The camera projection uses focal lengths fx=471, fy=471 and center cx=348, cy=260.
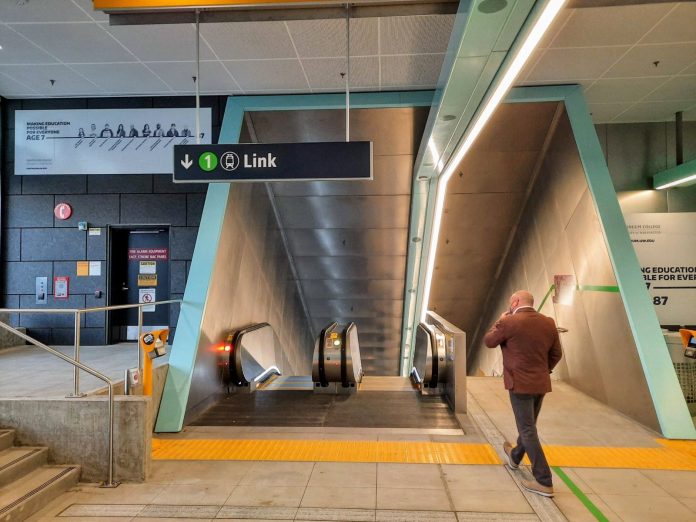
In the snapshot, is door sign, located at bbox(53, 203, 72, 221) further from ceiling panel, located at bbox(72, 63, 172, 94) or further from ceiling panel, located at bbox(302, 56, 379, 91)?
ceiling panel, located at bbox(302, 56, 379, 91)

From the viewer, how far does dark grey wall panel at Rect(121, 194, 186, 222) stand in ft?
26.1

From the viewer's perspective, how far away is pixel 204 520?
126 inches

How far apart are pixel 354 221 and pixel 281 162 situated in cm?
525

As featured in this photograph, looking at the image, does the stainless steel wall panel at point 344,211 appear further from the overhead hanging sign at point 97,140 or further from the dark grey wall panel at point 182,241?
the overhead hanging sign at point 97,140

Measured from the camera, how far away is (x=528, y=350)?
3643mm

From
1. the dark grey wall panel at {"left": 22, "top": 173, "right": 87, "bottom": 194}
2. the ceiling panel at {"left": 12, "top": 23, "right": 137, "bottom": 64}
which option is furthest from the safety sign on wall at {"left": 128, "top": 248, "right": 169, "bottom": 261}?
the ceiling panel at {"left": 12, "top": 23, "right": 137, "bottom": 64}

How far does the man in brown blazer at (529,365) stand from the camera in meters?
3.59

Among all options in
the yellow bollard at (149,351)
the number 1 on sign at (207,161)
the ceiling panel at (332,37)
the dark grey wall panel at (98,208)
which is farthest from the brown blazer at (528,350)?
the dark grey wall panel at (98,208)

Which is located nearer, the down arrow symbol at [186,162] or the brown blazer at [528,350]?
the brown blazer at [528,350]

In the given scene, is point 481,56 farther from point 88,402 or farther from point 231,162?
point 88,402

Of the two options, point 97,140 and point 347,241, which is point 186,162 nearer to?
point 97,140

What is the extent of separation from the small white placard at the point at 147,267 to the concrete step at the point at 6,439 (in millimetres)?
4550

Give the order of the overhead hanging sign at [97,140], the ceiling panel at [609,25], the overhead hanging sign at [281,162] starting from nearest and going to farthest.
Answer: the overhead hanging sign at [281,162], the ceiling panel at [609,25], the overhead hanging sign at [97,140]

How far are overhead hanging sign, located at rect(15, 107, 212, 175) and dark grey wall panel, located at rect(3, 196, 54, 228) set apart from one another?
18.2 inches
